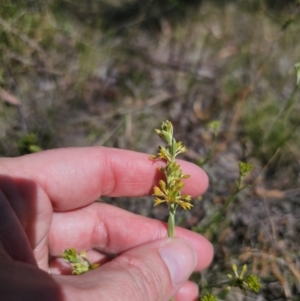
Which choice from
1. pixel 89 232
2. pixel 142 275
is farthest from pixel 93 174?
pixel 142 275

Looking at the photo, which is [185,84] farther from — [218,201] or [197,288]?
[197,288]

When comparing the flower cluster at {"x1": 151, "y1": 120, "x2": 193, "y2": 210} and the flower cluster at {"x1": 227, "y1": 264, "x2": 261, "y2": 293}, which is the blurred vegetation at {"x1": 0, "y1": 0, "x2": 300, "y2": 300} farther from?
the flower cluster at {"x1": 151, "y1": 120, "x2": 193, "y2": 210}

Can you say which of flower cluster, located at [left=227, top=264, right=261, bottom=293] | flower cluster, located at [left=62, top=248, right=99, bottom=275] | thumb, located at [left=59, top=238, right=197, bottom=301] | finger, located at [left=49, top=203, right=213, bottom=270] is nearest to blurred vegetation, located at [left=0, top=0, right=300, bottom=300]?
finger, located at [left=49, top=203, right=213, bottom=270]

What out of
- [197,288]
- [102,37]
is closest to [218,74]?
[102,37]

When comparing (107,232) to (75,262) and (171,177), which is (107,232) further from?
(171,177)

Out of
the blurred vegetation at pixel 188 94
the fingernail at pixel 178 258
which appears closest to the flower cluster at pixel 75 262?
the fingernail at pixel 178 258

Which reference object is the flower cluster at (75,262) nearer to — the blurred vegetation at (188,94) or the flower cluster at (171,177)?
the flower cluster at (171,177)
